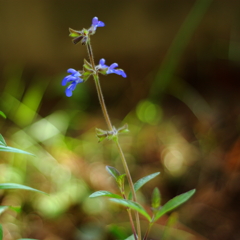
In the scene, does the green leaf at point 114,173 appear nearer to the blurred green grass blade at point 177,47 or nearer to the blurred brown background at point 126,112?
the blurred brown background at point 126,112

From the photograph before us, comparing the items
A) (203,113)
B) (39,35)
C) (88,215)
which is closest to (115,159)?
(88,215)

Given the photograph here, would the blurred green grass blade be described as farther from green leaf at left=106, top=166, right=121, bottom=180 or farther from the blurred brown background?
green leaf at left=106, top=166, right=121, bottom=180

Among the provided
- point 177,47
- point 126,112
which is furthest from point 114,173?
point 177,47

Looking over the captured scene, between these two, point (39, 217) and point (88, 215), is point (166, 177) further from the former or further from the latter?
point (39, 217)

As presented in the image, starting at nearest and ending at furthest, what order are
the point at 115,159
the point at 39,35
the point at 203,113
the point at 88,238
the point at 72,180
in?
the point at 88,238 < the point at 72,180 < the point at 115,159 < the point at 203,113 < the point at 39,35

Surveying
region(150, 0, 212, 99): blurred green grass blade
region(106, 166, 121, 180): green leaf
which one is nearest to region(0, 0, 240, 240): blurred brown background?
region(150, 0, 212, 99): blurred green grass blade

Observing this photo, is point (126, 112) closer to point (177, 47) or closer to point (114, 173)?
point (177, 47)

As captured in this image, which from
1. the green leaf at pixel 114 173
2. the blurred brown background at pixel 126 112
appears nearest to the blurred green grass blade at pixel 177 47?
the blurred brown background at pixel 126 112

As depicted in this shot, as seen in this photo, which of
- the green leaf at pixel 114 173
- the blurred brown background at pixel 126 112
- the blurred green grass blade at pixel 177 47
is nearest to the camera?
the green leaf at pixel 114 173
